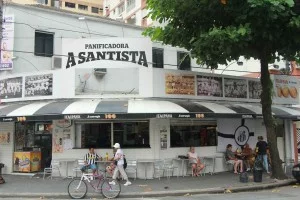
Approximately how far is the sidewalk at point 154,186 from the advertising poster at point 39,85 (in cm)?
378

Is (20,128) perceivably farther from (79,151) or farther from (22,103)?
(79,151)

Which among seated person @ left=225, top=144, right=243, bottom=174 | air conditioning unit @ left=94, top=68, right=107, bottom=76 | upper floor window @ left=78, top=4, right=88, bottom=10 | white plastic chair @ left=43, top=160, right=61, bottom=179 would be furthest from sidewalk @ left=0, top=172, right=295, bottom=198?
upper floor window @ left=78, top=4, right=88, bottom=10

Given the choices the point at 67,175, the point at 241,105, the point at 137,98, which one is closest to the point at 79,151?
the point at 67,175

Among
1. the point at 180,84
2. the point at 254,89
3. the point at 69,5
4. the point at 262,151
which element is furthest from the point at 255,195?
the point at 69,5

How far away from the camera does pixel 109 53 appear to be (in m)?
19.1

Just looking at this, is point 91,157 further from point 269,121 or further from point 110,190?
point 269,121

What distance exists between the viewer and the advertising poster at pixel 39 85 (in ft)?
64.1

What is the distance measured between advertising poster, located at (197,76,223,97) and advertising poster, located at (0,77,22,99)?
27.6 ft

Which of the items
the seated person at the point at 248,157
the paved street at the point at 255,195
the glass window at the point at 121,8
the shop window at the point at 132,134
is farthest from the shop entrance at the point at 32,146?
the glass window at the point at 121,8

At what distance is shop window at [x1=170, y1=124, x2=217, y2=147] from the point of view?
19.7 meters

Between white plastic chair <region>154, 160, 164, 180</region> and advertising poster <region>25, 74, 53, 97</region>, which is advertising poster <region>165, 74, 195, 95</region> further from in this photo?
advertising poster <region>25, 74, 53, 97</region>

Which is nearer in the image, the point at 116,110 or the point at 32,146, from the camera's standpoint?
the point at 116,110

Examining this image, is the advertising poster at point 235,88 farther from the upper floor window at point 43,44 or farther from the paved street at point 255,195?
the upper floor window at point 43,44

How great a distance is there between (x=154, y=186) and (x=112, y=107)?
3596 mm
